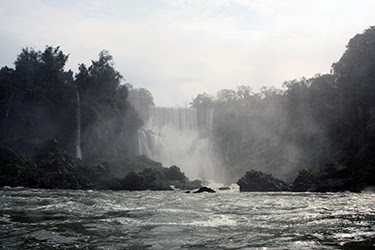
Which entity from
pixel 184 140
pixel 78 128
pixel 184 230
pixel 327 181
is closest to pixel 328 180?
pixel 327 181

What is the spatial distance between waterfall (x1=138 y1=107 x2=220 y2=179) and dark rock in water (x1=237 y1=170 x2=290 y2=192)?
3897cm

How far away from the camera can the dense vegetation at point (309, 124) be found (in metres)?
52.3

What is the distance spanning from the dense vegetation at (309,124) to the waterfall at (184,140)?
5.55m

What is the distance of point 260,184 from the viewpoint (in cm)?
4622

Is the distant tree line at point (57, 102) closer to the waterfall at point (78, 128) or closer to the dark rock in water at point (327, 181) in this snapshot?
the waterfall at point (78, 128)

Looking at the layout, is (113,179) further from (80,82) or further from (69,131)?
(80,82)

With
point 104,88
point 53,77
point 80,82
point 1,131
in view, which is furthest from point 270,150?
point 1,131

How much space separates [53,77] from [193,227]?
212ft

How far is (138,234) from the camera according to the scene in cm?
1184

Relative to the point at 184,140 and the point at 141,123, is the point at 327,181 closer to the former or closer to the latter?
the point at 141,123

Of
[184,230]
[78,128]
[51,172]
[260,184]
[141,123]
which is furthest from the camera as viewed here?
[141,123]

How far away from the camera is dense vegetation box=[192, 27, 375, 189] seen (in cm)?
5231

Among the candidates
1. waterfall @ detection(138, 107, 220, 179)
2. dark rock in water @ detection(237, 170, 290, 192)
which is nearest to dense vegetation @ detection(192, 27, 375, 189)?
waterfall @ detection(138, 107, 220, 179)

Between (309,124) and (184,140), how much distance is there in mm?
36858
